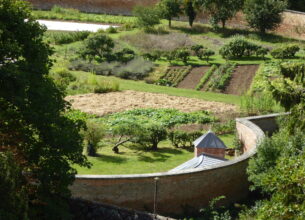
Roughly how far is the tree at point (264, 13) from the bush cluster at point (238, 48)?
4.02 metres

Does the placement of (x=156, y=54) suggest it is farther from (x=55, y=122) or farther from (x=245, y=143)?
(x=55, y=122)

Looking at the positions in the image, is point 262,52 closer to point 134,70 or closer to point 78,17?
point 134,70

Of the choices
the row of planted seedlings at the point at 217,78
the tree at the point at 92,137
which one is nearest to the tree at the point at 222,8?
the row of planted seedlings at the point at 217,78

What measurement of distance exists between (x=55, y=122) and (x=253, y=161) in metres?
6.88

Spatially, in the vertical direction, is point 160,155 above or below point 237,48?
below

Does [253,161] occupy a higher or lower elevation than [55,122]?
lower

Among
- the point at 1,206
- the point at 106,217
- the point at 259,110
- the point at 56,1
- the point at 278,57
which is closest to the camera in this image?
the point at 1,206

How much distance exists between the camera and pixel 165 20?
46906mm

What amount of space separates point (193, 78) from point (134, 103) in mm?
6047

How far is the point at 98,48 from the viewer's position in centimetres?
3731

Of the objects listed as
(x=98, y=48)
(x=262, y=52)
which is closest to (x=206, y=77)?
(x=262, y=52)

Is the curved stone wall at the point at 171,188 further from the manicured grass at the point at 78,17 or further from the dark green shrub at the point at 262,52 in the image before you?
the manicured grass at the point at 78,17

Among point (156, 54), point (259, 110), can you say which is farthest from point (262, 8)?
point (259, 110)

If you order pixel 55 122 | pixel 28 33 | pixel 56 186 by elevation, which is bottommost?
pixel 56 186
